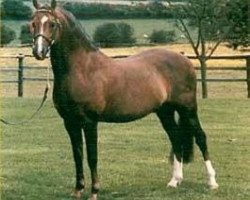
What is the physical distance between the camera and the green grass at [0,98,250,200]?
26.7ft

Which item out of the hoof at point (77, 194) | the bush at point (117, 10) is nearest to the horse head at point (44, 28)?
the hoof at point (77, 194)

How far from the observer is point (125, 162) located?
10.0 meters

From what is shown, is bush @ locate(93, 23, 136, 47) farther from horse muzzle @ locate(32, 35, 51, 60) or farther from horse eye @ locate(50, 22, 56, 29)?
horse muzzle @ locate(32, 35, 51, 60)

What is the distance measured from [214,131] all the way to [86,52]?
6331 millimetres

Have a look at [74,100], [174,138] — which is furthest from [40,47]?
[174,138]

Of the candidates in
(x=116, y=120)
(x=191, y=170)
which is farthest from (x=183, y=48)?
(x=116, y=120)

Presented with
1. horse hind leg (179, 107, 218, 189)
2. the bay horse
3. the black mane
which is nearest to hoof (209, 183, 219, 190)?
the bay horse

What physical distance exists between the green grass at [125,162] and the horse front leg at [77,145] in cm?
11

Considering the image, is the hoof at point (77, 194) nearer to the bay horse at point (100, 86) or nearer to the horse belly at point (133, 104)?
the bay horse at point (100, 86)

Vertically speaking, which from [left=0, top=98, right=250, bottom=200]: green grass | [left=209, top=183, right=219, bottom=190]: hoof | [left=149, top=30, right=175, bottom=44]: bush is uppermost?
[left=209, top=183, right=219, bottom=190]: hoof

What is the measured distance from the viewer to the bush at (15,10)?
1224 cm

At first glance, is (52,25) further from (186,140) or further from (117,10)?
(117,10)

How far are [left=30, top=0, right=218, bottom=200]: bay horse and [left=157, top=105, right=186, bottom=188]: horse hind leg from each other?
0.01m

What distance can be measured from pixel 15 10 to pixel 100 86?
537 cm
